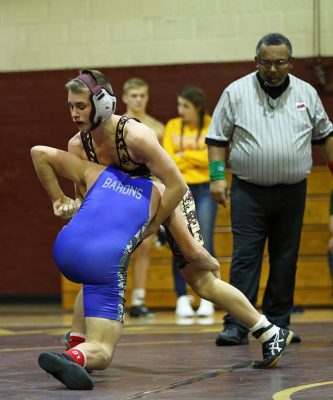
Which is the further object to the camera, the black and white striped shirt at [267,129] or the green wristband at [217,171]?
the green wristband at [217,171]

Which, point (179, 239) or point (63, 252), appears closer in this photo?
point (63, 252)

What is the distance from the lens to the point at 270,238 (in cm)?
664

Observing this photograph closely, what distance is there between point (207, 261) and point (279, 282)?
134cm

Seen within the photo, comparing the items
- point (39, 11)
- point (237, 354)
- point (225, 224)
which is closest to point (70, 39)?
point (39, 11)

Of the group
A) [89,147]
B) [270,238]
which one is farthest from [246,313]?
[270,238]

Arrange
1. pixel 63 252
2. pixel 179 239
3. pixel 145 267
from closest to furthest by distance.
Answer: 1. pixel 63 252
2. pixel 179 239
3. pixel 145 267

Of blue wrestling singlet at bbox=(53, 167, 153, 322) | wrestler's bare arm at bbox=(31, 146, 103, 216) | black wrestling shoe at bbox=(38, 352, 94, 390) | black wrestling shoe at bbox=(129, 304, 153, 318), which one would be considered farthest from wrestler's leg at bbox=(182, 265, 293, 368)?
black wrestling shoe at bbox=(129, 304, 153, 318)

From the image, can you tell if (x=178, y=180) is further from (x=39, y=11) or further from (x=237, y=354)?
(x=39, y=11)

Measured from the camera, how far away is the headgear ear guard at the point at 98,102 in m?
4.98

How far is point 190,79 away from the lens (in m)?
10.4

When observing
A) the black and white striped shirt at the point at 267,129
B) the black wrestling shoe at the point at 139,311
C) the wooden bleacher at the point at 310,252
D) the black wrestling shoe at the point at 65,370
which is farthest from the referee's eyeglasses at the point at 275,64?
the wooden bleacher at the point at 310,252

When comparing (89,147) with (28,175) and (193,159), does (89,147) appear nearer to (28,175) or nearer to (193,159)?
(193,159)

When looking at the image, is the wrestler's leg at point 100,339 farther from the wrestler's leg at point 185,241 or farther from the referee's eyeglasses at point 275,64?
the referee's eyeglasses at point 275,64

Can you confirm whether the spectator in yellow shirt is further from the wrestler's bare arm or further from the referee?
the wrestler's bare arm
